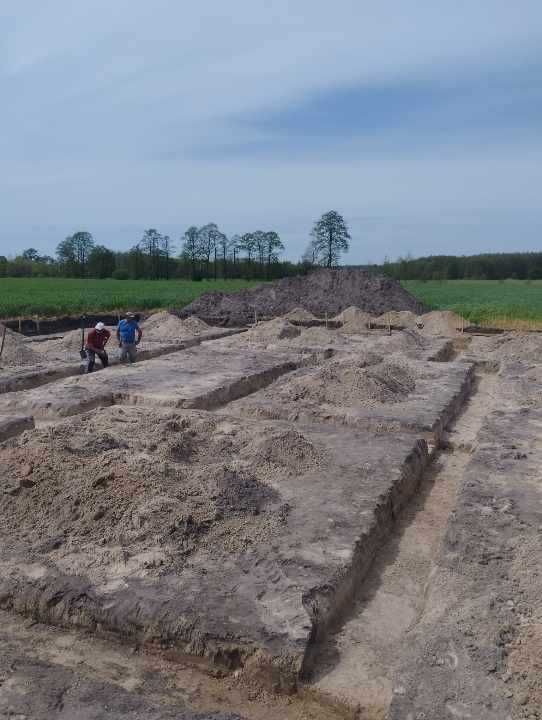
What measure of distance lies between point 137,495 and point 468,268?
2604 inches

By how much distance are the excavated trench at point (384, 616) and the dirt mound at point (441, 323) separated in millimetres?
15422

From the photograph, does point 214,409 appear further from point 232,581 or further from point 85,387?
point 232,581

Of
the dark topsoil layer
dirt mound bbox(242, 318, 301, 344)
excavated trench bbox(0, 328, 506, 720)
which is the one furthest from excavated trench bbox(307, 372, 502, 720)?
the dark topsoil layer

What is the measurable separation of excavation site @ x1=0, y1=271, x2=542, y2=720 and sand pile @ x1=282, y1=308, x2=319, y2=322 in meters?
16.1

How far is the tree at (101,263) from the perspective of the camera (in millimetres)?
61406

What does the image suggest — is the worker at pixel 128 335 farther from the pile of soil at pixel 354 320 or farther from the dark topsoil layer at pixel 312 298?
the dark topsoil layer at pixel 312 298

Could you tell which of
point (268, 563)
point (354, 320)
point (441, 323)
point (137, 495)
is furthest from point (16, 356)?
point (441, 323)

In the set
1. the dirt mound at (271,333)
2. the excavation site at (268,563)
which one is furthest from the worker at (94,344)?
the dirt mound at (271,333)

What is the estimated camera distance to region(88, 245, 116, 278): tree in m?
61.4

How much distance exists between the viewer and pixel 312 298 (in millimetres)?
28391

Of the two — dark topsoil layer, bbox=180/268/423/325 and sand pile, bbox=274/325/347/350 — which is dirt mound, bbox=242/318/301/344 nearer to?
sand pile, bbox=274/325/347/350

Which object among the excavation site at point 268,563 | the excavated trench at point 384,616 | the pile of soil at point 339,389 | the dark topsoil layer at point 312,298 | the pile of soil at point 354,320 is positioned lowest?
the excavated trench at point 384,616

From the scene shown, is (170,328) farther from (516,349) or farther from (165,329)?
(516,349)

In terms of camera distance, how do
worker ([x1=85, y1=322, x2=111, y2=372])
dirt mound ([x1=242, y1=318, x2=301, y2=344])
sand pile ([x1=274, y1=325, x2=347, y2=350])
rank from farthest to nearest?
1. dirt mound ([x1=242, y1=318, x2=301, y2=344])
2. sand pile ([x1=274, y1=325, x2=347, y2=350])
3. worker ([x1=85, y1=322, x2=111, y2=372])
